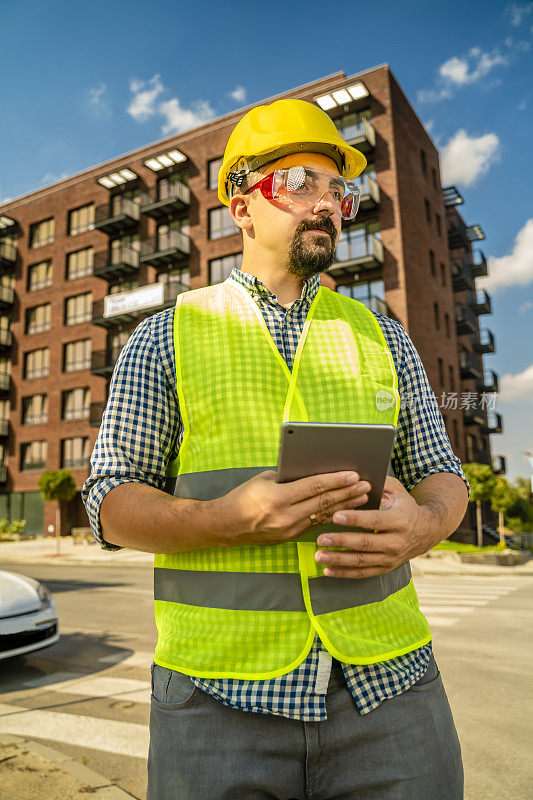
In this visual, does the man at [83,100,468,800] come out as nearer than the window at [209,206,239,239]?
Yes

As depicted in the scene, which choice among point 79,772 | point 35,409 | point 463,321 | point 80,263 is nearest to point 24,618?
point 79,772

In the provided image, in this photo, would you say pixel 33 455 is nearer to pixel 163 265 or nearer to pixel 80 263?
pixel 80 263

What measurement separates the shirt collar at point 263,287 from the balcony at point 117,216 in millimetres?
33583

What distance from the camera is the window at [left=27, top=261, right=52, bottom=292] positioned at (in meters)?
38.3

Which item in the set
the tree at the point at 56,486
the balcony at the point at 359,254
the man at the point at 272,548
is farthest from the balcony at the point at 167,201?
the man at the point at 272,548

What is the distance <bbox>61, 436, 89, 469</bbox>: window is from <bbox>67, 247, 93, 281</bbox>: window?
32.0 ft

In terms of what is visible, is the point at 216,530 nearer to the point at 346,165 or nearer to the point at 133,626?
the point at 346,165

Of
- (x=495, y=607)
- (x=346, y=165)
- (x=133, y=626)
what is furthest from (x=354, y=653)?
(x=495, y=607)

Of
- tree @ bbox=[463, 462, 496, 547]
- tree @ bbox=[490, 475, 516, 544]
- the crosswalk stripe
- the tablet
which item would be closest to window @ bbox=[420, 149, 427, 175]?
tree @ bbox=[463, 462, 496, 547]

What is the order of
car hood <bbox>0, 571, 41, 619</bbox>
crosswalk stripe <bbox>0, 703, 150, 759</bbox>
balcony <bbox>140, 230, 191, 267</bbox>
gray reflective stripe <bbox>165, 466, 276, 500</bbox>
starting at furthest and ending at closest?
balcony <bbox>140, 230, 191, 267</bbox> < car hood <bbox>0, 571, 41, 619</bbox> < crosswalk stripe <bbox>0, 703, 150, 759</bbox> < gray reflective stripe <bbox>165, 466, 276, 500</bbox>

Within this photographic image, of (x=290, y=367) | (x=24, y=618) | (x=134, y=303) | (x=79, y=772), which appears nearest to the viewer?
(x=290, y=367)

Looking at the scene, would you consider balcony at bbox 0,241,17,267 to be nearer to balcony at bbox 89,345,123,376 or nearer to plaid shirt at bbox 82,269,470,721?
balcony at bbox 89,345,123,376

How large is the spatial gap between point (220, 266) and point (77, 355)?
1070 cm

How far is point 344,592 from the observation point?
1.38 m
